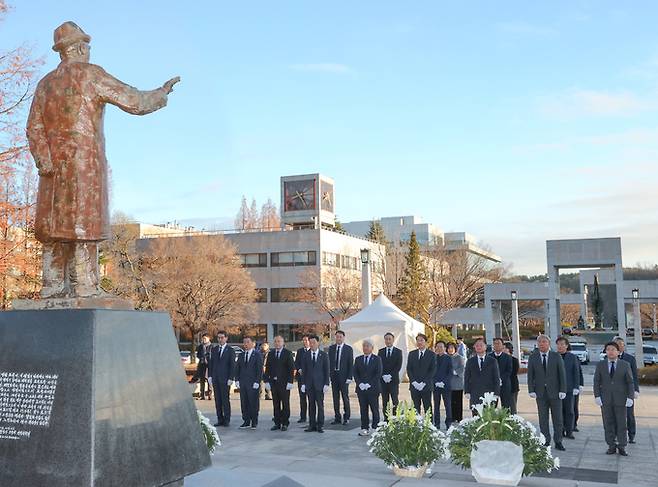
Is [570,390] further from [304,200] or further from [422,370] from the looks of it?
[304,200]

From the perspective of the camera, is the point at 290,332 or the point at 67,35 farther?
the point at 290,332

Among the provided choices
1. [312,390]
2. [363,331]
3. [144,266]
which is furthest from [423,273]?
[312,390]

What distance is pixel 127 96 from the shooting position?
6.97 meters

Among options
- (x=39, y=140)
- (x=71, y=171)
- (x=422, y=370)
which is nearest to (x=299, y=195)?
(x=422, y=370)

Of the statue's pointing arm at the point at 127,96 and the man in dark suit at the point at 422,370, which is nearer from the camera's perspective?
the statue's pointing arm at the point at 127,96

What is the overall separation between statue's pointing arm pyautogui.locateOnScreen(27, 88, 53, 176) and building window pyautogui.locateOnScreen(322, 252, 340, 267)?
5252cm

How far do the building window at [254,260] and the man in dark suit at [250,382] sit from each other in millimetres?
47306

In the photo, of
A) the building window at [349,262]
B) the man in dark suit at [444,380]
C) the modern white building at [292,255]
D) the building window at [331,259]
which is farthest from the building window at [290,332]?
the man in dark suit at [444,380]

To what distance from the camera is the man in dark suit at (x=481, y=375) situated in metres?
12.8

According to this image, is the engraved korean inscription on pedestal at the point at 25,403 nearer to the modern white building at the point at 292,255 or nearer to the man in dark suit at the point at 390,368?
the man in dark suit at the point at 390,368

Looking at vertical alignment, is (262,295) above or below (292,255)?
below

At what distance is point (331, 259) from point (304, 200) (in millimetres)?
6212

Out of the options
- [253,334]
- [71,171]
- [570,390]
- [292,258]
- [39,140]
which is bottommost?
[253,334]

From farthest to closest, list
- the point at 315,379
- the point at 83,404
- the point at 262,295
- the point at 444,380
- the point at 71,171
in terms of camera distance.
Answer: the point at 262,295 → the point at 444,380 → the point at 315,379 → the point at 71,171 → the point at 83,404
